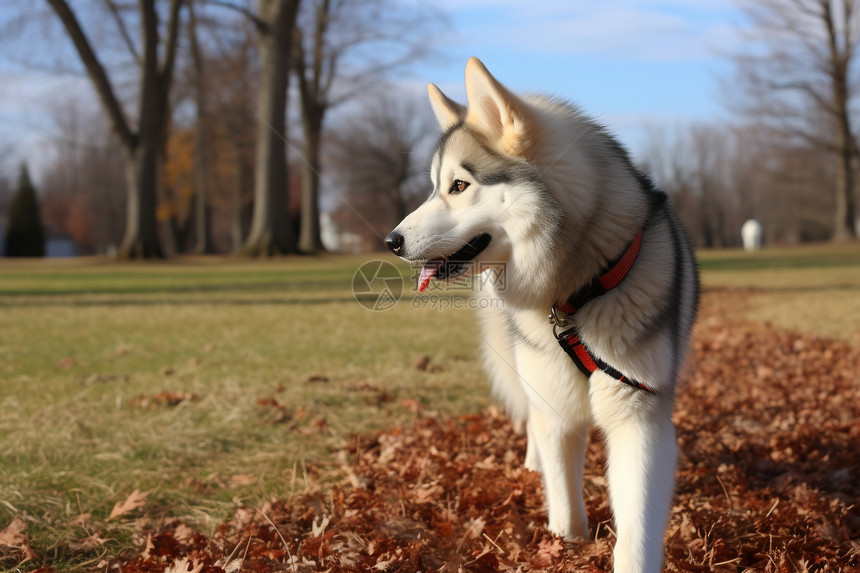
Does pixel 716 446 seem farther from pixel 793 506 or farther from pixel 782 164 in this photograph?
pixel 782 164

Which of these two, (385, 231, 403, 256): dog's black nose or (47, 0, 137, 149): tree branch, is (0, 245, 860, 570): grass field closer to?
(385, 231, 403, 256): dog's black nose

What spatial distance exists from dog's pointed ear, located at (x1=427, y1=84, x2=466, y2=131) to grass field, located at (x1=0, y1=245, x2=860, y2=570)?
1.43 m

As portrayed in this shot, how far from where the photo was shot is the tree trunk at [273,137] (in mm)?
19828

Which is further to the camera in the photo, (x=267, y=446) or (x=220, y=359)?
(x=220, y=359)

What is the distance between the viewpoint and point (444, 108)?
111 inches

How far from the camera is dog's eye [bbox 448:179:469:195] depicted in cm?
256

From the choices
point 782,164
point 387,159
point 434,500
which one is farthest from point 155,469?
point 782,164

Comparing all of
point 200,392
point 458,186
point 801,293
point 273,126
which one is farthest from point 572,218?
point 273,126

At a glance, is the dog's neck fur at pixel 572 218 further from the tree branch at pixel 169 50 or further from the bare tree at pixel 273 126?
the tree branch at pixel 169 50

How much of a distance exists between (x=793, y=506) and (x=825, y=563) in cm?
51

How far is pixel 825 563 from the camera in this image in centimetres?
264

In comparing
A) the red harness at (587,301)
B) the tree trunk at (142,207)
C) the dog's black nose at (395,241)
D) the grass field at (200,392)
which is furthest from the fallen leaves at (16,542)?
the tree trunk at (142,207)

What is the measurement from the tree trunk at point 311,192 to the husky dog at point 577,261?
2314cm

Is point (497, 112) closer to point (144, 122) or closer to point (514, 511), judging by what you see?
point (514, 511)
